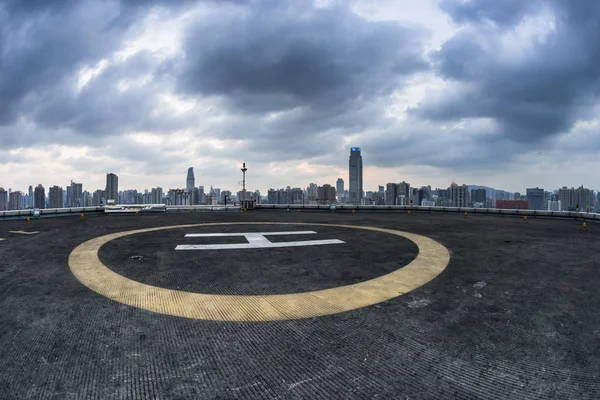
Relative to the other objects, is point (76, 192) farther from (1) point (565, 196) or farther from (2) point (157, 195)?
(1) point (565, 196)

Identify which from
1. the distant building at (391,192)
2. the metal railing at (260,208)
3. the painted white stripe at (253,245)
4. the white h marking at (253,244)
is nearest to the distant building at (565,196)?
the distant building at (391,192)

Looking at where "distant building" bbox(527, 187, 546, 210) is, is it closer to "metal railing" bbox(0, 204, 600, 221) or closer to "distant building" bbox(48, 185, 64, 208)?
"metal railing" bbox(0, 204, 600, 221)

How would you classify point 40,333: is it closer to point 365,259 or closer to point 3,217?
point 365,259

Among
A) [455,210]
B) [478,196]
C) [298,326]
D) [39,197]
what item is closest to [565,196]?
[478,196]

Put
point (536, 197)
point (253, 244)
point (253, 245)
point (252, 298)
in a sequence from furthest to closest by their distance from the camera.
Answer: point (536, 197)
point (253, 244)
point (253, 245)
point (252, 298)

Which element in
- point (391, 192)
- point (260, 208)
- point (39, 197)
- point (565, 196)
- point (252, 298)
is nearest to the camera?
point (252, 298)

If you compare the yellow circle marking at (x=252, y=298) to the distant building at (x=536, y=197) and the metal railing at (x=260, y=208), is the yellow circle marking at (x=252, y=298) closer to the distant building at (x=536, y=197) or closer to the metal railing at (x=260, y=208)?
the metal railing at (x=260, y=208)

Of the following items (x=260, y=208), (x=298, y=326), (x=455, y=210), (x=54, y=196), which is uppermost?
(x=54, y=196)

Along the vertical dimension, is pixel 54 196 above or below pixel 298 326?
above

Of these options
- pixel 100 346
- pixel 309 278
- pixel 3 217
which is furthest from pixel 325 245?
pixel 3 217
